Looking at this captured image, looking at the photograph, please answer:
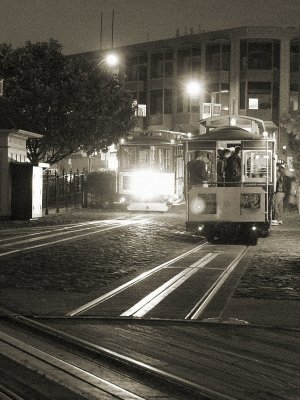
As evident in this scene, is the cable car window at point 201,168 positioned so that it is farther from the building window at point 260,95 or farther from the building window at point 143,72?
the building window at point 143,72

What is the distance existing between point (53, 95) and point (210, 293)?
117 ft

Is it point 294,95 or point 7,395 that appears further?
point 294,95

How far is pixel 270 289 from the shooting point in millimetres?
13469

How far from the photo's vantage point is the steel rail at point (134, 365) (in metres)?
6.93

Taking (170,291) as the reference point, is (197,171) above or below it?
above

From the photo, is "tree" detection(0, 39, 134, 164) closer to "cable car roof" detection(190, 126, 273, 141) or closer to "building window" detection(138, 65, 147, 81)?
"cable car roof" detection(190, 126, 273, 141)

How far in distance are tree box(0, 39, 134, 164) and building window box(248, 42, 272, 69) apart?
32651 millimetres

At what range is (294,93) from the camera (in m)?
81.6

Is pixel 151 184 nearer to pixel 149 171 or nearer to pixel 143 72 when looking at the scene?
pixel 149 171

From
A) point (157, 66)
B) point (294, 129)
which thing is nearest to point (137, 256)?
point (294, 129)

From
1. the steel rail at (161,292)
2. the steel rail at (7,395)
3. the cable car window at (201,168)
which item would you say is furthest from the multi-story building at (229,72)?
the steel rail at (7,395)

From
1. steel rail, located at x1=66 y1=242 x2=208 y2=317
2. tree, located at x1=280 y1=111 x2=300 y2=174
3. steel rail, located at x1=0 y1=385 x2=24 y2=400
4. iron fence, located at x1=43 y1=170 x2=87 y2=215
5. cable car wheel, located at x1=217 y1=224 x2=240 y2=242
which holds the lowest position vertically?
steel rail, located at x1=0 y1=385 x2=24 y2=400

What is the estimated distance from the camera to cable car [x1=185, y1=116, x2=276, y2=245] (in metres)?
23.4

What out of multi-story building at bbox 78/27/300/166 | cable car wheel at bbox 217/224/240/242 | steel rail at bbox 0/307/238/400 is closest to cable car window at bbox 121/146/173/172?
cable car wheel at bbox 217/224/240/242
